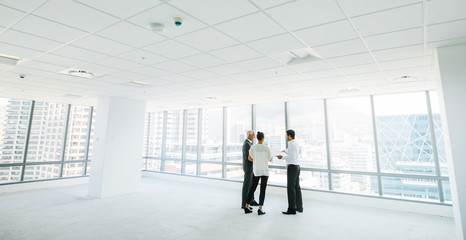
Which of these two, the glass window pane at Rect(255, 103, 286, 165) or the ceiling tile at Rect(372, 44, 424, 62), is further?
the glass window pane at Rect(255, 103, 286, 165)

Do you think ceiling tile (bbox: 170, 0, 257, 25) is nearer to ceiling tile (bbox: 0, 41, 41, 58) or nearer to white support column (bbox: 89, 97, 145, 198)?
ceiling tile (bbox: 0, 41, 41, 58)

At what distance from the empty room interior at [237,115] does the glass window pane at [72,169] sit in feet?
0.14

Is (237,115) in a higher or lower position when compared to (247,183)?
higher

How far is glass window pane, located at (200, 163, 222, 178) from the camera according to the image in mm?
8312

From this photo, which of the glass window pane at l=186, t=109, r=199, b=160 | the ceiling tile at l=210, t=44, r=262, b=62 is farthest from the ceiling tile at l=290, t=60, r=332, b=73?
the glass window pane at l=186, t=109, r=199, b=160

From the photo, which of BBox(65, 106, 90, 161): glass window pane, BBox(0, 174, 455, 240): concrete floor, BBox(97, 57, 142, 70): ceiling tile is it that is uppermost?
BBox(97, 57, 142, 70): ceiling tile

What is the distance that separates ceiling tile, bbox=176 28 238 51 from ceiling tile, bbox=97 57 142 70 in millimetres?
1320

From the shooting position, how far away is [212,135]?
8.82m

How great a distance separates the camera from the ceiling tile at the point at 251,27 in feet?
7.55

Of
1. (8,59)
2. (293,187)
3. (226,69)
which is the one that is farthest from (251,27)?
(8,59)

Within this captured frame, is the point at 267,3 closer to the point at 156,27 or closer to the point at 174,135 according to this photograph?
the point at 156,27

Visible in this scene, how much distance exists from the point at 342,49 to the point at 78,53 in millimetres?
3698

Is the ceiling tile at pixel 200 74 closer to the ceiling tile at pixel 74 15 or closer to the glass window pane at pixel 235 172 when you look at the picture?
the ceiling tile at pixel 74 15

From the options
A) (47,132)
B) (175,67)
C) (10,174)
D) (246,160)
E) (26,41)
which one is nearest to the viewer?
(26,41)
